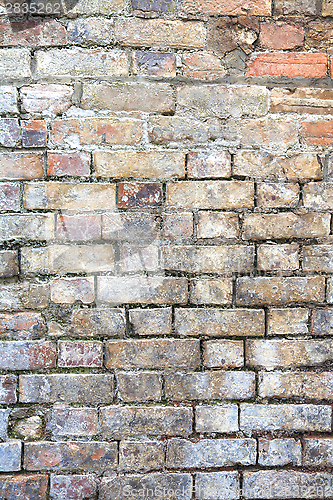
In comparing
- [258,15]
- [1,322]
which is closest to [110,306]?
[1,322]

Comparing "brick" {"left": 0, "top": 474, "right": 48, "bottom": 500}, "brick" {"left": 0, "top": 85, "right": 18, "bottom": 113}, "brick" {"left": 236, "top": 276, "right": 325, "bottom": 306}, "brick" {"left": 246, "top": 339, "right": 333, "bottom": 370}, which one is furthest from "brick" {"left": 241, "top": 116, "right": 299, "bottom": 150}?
"brick" {"left": 0, "top": 474, "right": 48, "bottom": 500}

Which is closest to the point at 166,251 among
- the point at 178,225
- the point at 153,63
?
the point at 178,225

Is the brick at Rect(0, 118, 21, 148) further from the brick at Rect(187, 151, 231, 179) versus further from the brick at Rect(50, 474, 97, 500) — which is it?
the brick at Rect(50, 474, 97, 500)

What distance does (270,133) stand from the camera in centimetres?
126

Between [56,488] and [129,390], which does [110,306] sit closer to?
[129,390]

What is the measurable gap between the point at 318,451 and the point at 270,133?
44.3 inches

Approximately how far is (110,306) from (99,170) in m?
0.47

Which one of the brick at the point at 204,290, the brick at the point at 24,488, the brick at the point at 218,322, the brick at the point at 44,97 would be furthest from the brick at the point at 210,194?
the brick at the point at 24,488

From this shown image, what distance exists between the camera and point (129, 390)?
1236 millimetres

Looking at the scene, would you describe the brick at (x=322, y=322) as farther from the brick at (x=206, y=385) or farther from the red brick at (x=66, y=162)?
the red brick at (x=66, y=162)

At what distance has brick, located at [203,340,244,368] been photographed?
1.25 meters

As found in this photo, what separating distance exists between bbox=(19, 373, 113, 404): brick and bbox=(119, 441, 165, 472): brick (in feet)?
0.60

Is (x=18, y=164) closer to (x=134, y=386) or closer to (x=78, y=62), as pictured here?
(x=78, y=62)

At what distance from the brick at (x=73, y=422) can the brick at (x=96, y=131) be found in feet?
2.99
